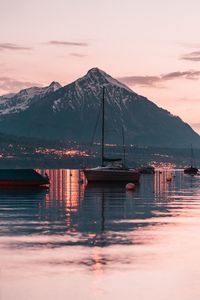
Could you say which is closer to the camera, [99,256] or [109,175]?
[99,256]

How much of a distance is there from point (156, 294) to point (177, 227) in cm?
2046

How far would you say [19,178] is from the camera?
356 feet

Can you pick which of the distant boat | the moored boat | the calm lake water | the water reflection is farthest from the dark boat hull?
the calm lake water

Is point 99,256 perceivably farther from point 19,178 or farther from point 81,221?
point 19,178

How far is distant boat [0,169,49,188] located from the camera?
108 metres

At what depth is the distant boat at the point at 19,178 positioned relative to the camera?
108 metres

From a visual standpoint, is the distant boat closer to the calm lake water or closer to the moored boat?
the moored boat

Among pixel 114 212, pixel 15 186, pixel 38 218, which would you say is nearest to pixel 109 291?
pixel 38 218

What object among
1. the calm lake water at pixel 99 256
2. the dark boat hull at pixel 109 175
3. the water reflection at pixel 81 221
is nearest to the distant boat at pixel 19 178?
the dark boat hull at pixel 109 175

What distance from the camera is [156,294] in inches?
918

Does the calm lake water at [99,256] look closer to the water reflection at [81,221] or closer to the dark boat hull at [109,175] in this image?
the water reflection at [81,221]

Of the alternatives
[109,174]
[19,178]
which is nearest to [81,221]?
[19,178]

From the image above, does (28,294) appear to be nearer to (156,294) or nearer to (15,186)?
(156,294)

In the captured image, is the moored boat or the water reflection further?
the moored boat
